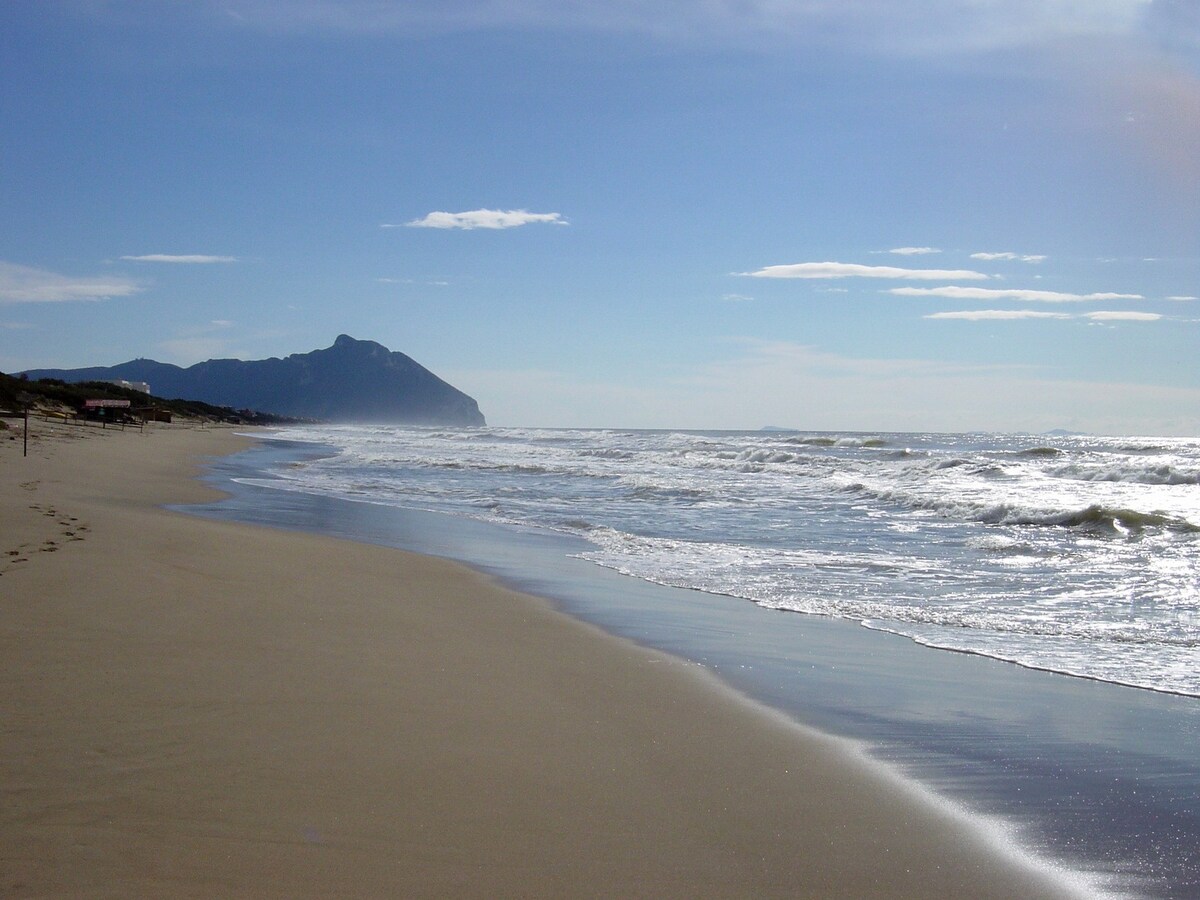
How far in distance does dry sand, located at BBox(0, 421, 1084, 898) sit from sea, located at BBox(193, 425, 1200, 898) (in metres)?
0.53

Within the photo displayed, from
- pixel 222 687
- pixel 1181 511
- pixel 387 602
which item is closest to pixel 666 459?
pixel 1181 511

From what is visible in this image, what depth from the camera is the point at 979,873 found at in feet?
9.85

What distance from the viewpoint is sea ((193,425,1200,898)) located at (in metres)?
3.84

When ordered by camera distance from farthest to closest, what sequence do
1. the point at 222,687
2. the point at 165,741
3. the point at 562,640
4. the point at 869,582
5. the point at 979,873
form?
the point at 869,582
the point at 562,640
the point at 222,687
the point at 165,741
the point at 979,873

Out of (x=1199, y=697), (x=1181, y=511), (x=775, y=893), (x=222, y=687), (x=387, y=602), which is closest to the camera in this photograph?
(x=775, y=893)

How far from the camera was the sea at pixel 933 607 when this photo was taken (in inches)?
151

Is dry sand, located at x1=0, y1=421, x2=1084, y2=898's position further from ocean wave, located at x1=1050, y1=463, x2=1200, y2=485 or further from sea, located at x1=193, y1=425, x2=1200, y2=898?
ocean wave, located at x1=1050, y1=463, x2=1200, y2=485

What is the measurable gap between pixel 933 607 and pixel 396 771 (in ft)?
18.8

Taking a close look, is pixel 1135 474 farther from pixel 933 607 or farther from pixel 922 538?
pixel 933 607

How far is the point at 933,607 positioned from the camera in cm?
776

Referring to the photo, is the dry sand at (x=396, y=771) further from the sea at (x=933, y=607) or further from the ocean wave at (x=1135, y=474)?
the ocean wave at (x=1135, y=474)

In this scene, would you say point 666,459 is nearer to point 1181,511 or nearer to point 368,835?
point 1181,511

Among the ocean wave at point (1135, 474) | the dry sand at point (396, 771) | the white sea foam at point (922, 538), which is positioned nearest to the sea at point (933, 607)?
the white sea foam at point (922, 538)

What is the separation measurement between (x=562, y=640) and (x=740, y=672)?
132cm
